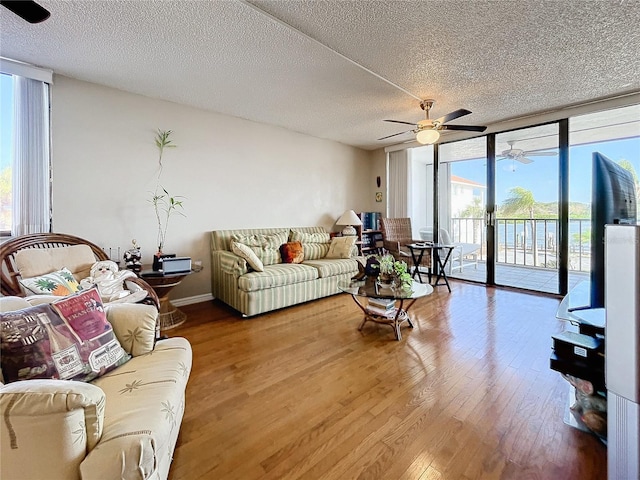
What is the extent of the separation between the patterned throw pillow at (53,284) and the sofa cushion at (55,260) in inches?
3.4

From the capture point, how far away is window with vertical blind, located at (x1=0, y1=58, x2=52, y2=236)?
2.48 metres

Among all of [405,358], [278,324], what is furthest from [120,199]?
[405,358]

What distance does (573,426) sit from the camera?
1.48 meters

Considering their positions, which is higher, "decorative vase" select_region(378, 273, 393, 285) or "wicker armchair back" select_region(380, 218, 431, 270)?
"wicker armchair back" select_region(380, 218, 431, 270)

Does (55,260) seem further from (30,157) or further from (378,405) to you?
(378,405)

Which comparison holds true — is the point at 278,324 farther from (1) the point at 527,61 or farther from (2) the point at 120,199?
(1) the point at 527,61

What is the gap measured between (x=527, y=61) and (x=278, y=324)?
137 inches

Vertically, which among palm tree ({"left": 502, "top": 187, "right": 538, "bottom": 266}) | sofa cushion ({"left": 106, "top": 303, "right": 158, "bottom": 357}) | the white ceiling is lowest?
sofa cushion ({"left": 106, "top": 303, "right": 158, "bottom": 357})

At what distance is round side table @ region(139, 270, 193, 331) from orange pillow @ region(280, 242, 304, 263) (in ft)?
4.36

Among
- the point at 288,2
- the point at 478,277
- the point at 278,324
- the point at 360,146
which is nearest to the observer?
the point at 288,2

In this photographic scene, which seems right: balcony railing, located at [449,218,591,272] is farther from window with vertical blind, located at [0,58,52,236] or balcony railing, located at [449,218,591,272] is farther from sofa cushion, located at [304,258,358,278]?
window with vertical blind, located at [0,58,52,236]

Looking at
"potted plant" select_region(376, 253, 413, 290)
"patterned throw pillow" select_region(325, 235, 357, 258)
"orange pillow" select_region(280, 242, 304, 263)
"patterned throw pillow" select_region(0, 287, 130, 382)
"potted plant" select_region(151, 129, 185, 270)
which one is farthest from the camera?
"patterned throw pillow" select_region(325, 235, 357, 258)

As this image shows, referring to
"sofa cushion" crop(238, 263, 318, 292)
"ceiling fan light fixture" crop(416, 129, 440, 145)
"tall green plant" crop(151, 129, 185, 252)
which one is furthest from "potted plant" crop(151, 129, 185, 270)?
"ceiling fan light fixture" crop(416, 129, 440, 145)

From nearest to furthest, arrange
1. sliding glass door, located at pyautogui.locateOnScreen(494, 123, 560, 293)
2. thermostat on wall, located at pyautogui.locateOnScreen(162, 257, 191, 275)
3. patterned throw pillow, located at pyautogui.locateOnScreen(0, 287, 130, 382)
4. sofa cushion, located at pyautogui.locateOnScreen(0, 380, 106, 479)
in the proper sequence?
sofa cushion, located at pyautogui.locateOnScreen(0, 380, 106, 479) < patterned throw pillow, located at pyautogui.locateOnScreen(0, 287, 130, 382) < thermostat on wall, located at pyautogui.locateOnScreen(162, 257, 191, 275) < sliding glass door, located at pyautogui.locateOnScreen(494, 123, 560, 293)
